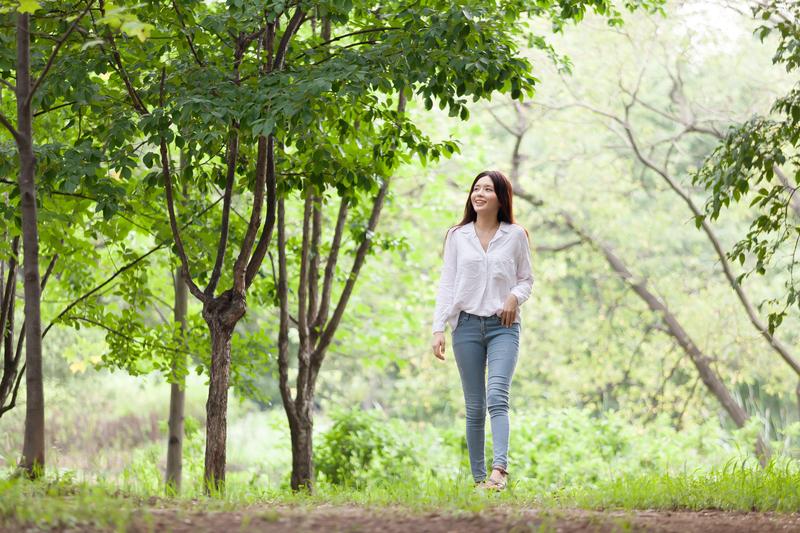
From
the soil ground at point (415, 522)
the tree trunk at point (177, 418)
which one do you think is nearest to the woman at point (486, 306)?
the soil ground at point (415, 522)

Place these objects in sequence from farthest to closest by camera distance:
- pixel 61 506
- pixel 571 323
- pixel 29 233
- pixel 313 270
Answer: pixel 571 323 < pixel 313 270 < pixel 29 233 < pixel 61 506

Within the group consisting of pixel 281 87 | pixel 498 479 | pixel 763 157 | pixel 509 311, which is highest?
pixel 281 87

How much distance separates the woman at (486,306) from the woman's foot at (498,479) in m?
0.01

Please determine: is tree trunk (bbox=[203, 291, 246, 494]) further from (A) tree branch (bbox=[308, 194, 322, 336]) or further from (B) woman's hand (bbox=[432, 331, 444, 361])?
(A) tree branch (bbox=[308, 194, 322, 336])

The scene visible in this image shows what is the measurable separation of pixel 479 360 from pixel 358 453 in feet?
18.6

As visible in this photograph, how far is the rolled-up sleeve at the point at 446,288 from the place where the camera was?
511 centimetres

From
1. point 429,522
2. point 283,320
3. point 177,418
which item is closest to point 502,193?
point 429,522

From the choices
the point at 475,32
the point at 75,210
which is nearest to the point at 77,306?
the point at 75,210

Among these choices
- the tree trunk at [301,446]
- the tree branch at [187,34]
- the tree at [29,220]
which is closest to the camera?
the tree at [29,220]

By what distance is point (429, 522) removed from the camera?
341 cm

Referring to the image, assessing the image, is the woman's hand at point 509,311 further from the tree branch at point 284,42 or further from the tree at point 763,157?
the tree branch at point 284,42

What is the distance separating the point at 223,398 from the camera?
17.8ft

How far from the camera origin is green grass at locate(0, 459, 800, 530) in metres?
3.29

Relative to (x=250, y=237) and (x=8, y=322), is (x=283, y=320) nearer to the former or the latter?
(x=250, y=237)
